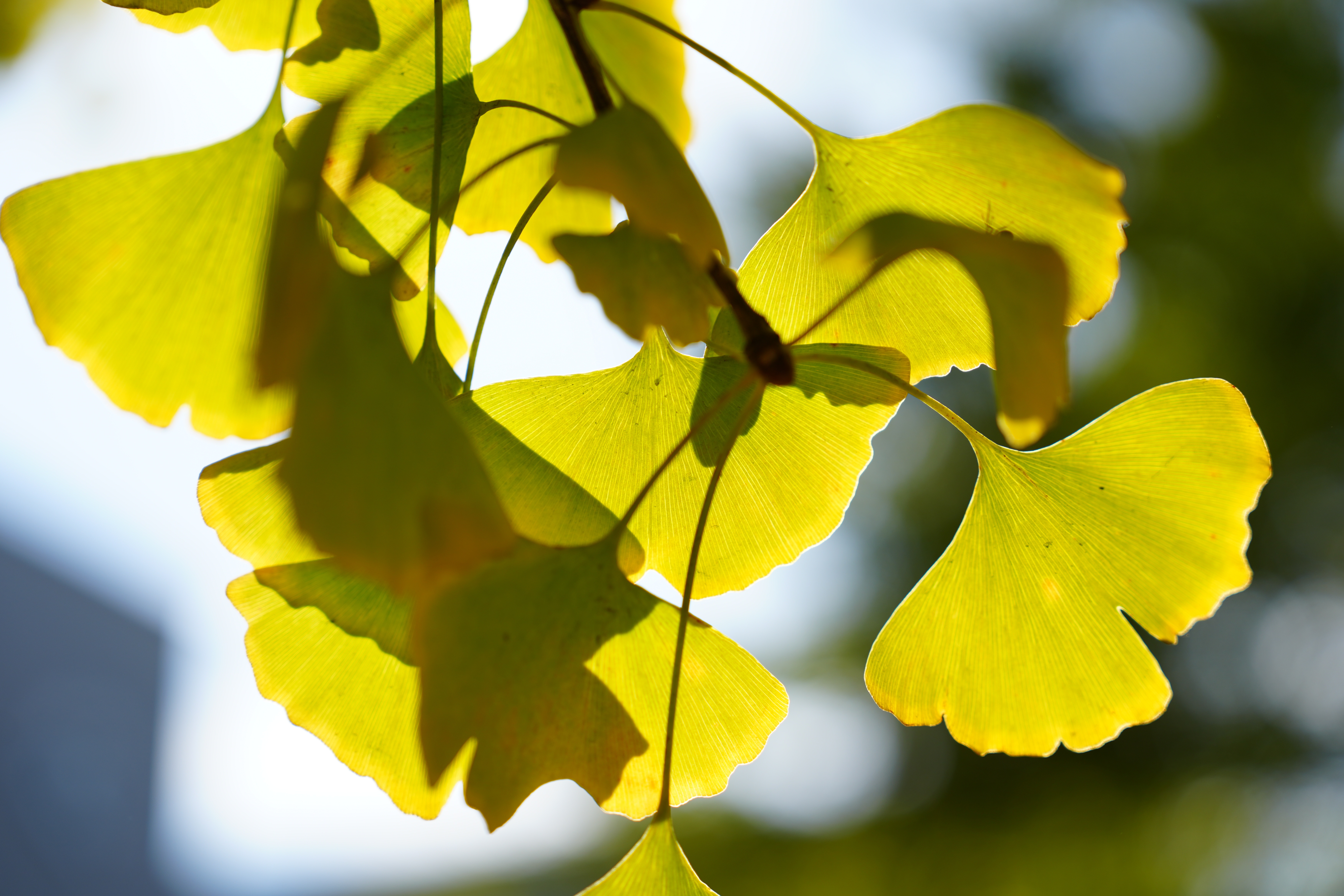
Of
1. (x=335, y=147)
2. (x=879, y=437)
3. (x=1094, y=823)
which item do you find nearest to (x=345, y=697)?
(x=335, y=147)

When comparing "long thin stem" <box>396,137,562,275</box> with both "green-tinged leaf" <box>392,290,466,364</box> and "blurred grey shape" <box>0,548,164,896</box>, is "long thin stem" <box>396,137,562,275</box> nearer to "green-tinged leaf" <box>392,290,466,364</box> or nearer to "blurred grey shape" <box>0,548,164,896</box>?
"green-tinged leaf" <box>392,290,466,364</box>

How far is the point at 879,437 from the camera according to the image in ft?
10.1

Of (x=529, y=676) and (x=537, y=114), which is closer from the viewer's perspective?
(x=529, y=676)

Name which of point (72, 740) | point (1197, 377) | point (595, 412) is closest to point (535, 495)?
point (595, 412)

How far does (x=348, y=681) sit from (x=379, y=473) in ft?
0.45

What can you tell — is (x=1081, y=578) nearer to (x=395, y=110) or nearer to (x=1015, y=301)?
(x=1015, y=301)

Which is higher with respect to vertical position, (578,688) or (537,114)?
(537,114)

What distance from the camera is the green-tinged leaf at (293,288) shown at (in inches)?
6.9

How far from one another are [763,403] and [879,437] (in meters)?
2.85

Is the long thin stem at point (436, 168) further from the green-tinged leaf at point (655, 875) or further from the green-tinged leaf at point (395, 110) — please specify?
the green-tinged leaf at point (655, 875)

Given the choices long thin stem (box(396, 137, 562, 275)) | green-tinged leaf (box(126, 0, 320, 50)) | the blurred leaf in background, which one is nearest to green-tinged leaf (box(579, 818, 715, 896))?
long thin stem (box(396, 137, 562, 275))

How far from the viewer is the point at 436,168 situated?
0.26 meters

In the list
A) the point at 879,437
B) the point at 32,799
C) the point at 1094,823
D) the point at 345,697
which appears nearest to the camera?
the point at 345,697

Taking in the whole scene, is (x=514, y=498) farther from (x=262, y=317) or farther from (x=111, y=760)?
(x=111, y=760)
